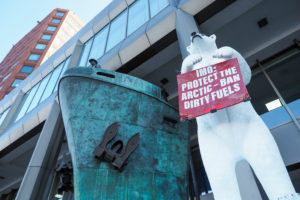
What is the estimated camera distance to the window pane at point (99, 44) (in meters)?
9.07

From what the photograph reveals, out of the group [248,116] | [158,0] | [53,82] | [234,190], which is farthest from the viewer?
[53,82]

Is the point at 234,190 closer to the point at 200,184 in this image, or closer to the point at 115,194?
the point at 115,194

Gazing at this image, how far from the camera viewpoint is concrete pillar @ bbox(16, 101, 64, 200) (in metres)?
6.25

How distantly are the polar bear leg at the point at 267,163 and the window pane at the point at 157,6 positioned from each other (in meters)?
6.41

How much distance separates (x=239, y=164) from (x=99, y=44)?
8.58 m

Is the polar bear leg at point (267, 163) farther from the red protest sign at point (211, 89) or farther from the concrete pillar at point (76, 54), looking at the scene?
the concrete pillar at point (76, 54)

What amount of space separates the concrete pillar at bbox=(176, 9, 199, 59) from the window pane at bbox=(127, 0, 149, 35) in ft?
7.03

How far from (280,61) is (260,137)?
621 cm

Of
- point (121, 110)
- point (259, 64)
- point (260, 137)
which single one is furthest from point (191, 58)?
point (259, 64)

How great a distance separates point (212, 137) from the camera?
2576mm

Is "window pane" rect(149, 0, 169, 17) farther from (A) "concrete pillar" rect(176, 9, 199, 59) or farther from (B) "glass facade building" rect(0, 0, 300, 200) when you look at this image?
(A) "concrete pillar" rect(176, 9, 199, 59)

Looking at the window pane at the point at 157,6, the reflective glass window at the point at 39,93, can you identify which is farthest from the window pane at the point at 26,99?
the window pane at the point at 157,6

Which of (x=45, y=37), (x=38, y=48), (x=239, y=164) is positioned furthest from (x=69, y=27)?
(x=239, y=164)

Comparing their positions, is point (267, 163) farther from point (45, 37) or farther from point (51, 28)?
point (51, 28)
